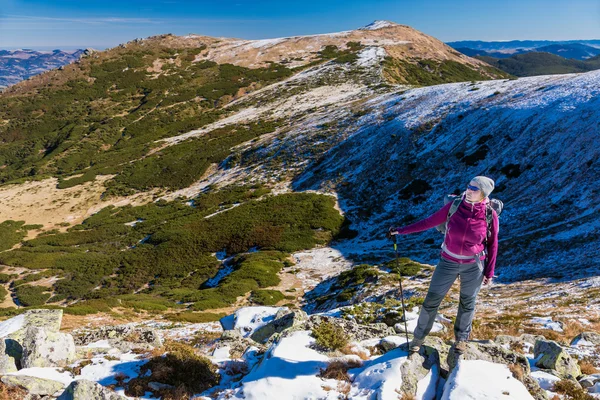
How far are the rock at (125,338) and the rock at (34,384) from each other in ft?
10.1

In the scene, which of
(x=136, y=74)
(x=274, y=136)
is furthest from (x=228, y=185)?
(x=136, y=74)

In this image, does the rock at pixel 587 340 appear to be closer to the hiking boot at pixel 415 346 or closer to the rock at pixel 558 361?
the rock at pixel 558 361

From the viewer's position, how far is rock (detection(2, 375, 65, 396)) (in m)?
7.90

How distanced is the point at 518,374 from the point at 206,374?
288 inches

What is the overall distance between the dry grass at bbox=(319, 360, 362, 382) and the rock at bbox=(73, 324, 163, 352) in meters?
6.41

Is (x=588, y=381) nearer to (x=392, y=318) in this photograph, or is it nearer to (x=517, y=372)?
(x=517, y=372)

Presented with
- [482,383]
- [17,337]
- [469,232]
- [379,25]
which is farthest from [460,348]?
[379,25]

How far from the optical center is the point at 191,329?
20125 millimetres

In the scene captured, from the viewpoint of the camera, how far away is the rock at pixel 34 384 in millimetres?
7902

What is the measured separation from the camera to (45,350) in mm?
9914

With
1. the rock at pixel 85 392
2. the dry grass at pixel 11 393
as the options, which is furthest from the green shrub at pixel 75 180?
the rock at pixel 85 392

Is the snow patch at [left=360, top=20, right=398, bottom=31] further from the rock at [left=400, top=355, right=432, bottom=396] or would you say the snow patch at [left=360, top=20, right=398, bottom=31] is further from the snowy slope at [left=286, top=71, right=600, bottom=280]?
the rock at [left=400, top=355, right=432, bottom=396]

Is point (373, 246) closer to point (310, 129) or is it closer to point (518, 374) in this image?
point (518, 374)

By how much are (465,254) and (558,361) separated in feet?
13.0
